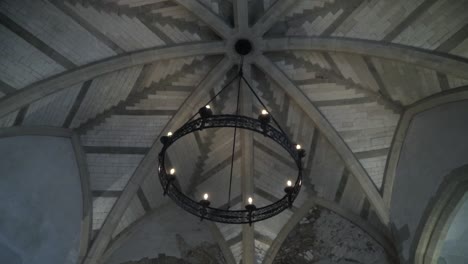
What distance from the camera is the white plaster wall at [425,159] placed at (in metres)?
9.12

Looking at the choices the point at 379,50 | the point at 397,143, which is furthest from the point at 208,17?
the point at 397,143

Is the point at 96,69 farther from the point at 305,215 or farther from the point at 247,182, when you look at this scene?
the point at 305,215

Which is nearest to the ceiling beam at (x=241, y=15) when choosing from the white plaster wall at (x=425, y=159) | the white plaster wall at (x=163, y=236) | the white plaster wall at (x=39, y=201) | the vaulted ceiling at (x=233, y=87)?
the vaulted ceiling at (x=233, y=87)

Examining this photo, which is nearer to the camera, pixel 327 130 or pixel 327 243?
pixel 327 130

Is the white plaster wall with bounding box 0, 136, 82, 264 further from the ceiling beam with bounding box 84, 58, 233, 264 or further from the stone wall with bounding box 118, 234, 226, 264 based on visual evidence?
the stone wall with bounding box 118, 234, 226, 264

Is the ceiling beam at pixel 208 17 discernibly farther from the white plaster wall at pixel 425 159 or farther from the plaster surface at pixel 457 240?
the plaster surface at pixel 457 240

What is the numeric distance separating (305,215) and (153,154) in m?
4.13

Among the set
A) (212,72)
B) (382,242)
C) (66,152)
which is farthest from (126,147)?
(382,242)

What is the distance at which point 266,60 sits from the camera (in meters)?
10.5

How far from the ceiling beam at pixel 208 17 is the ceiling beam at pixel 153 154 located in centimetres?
77

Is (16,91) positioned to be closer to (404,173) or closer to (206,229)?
(206,229)

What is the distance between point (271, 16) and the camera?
32.2 ft

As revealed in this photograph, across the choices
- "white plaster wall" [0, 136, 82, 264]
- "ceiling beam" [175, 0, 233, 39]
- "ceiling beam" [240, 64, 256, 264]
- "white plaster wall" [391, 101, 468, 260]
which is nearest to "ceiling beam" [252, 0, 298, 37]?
"ceiling beam" [175, 0, 233, 39]

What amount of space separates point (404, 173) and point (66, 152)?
24.9ft
